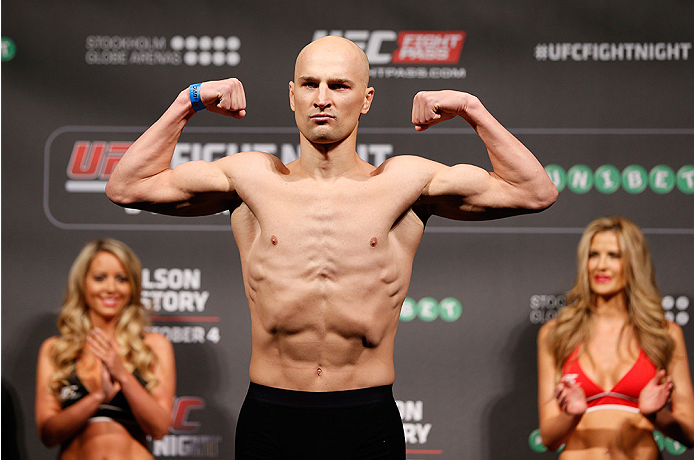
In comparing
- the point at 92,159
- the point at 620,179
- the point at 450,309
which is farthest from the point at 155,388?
the point at 620,179

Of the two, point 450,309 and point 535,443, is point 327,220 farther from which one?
point 535,443

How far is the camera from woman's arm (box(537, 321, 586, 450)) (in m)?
3.24

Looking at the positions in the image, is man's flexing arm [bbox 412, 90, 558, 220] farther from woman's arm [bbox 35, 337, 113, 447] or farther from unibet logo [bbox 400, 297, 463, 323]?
woman's arm [bbox 35, 337, 113, 447]

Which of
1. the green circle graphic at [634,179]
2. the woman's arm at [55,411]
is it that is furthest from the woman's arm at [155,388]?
the green circle graphic at [634,179]

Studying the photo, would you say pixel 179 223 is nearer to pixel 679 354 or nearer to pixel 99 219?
pixel 99 219

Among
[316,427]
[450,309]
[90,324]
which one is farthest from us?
[450,309]

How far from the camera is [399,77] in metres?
3.81

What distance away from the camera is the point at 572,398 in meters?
3.01

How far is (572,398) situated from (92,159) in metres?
2.65

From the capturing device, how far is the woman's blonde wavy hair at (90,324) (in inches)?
136

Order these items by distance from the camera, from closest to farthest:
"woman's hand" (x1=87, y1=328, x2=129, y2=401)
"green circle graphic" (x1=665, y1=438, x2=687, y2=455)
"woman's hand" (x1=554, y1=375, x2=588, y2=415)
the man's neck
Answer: the man's neck
"woman's hand" (x1=554, y1=375, x2=588, y2=415)
"woman's hand" (x1=87, y1=328, x2=129, y2=401)
"green circle graphic" (x1=665, y1=438, x2=687, y2=455)

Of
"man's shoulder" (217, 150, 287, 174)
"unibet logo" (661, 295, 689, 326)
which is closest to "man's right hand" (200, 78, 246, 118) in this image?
"man's shoulder" (217, 150, 287, 174)

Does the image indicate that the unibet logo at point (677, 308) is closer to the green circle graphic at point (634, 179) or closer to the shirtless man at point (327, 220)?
the green circle graphic at point (634, 179)

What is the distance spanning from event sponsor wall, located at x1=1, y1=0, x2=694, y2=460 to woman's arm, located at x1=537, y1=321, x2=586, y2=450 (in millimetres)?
262
